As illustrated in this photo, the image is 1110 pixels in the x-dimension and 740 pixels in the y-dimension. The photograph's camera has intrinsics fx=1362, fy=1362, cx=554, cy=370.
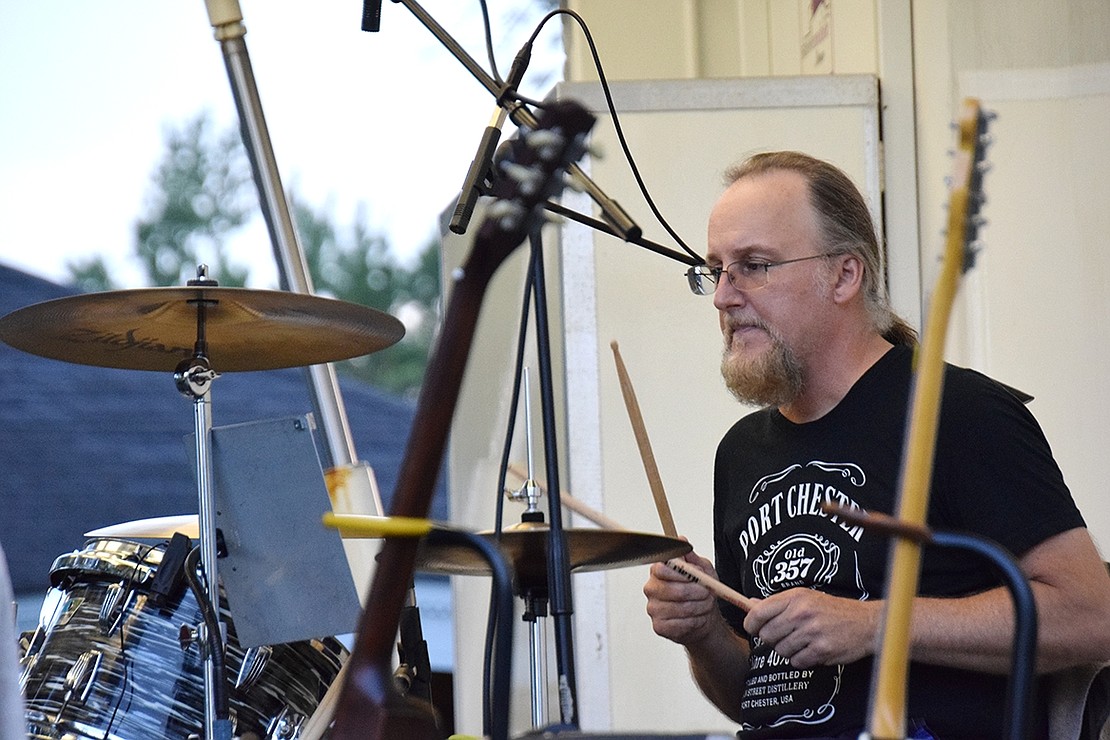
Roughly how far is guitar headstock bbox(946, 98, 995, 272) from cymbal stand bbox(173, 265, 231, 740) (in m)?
1.46

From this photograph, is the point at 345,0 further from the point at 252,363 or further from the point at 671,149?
the point at 252,363

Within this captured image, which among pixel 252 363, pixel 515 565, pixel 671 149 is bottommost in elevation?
pixel 515 565

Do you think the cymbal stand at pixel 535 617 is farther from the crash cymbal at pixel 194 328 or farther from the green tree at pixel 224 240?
the green tree at pixel 224 240

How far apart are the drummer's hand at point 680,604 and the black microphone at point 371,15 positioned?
0.80m

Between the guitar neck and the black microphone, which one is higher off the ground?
the black microphone

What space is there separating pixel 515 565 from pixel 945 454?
562 mm

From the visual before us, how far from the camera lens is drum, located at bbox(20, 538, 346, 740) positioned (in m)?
2.02

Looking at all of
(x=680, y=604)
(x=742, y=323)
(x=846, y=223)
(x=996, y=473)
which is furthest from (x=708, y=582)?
(x=846, y=223)

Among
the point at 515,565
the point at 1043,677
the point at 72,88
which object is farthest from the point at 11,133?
the point at 1043,677

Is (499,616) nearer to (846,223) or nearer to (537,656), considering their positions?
(537,656)

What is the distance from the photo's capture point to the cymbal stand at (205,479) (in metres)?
1.89

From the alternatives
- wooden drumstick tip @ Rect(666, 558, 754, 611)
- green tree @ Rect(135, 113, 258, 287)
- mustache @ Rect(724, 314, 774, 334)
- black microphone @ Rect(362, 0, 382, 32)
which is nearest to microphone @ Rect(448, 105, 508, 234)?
black microphone @ Rect(362, 0, 382, 32)

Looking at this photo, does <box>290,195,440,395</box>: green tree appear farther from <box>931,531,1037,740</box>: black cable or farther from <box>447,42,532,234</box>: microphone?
<box>931,531,1037,740</box>: black cable

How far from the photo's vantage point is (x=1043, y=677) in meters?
1.62
